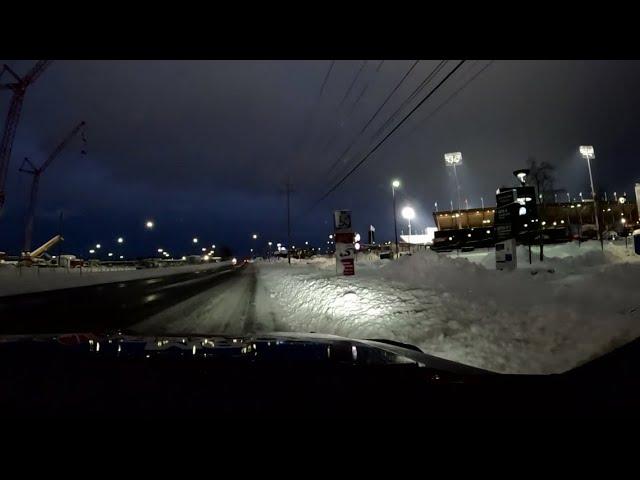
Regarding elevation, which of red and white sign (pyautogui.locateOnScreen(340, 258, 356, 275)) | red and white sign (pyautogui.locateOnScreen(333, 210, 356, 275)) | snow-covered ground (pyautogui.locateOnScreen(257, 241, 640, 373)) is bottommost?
snow-covered ground (pyautogui.locateOnScreen(257, 241, 640, 373))

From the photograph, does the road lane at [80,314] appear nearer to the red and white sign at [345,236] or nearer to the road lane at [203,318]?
the road lane at [203,318]

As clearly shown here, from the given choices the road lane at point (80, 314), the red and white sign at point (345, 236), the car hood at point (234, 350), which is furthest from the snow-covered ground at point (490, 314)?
the road lane at point (80, 314)

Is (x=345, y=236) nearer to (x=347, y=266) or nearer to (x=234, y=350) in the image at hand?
(x=347, y=266)

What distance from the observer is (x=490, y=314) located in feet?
34.5

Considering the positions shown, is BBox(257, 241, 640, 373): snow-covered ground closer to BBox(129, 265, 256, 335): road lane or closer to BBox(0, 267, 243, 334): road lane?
BBox(129, 265, 256, 335): road lane

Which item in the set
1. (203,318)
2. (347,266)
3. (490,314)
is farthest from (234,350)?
(347,266)

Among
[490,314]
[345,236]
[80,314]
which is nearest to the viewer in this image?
[490,314]

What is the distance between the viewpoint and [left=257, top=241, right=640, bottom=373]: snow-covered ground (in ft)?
26.4

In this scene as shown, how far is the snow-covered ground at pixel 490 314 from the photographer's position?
26.4 feet

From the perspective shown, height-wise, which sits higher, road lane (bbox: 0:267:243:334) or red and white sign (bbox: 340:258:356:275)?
red and white sign (bbox: 340:258:356:275)

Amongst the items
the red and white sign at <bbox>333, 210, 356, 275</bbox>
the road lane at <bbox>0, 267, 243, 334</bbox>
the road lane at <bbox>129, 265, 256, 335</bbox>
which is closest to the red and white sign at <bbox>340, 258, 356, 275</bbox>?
the red and white sign at <bbox>333, 210, 356, 275</bbox>
